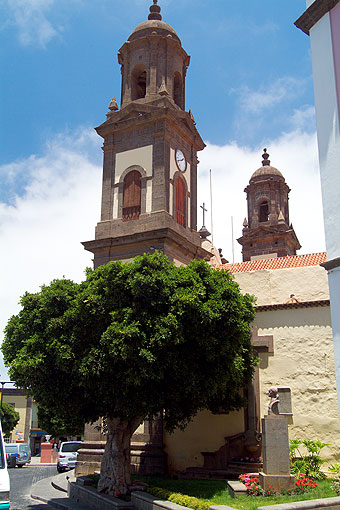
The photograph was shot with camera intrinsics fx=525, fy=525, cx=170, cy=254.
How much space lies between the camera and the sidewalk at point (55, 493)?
17.3m

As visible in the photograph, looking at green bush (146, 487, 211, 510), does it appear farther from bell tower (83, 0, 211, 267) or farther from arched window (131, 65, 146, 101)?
arched window (131, 65, 146, 101)

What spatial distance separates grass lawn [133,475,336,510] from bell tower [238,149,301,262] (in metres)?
27.3

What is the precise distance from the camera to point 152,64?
A: 29.8m

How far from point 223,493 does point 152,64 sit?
23.3 meters

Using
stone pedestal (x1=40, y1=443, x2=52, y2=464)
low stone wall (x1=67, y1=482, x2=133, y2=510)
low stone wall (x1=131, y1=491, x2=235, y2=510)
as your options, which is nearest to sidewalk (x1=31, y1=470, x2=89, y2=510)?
low stone wall (x1=67, y1=482, x2=133, y2=510)

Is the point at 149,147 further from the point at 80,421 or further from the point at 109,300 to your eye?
the point at 80,421

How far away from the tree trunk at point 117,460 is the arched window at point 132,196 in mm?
12790

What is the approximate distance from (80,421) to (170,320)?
498cm

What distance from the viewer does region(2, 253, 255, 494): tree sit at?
15102 mm

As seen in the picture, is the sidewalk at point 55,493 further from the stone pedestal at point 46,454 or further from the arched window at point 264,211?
the arched window at point 264,211

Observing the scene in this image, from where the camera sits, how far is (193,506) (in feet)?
41.1

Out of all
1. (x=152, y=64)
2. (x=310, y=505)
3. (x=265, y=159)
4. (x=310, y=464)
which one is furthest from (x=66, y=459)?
(x=265, y=159)

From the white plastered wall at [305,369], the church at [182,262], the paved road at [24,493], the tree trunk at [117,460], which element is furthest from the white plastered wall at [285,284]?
the paved road at [24,493]

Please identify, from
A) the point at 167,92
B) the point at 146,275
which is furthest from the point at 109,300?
the point at 167,92
